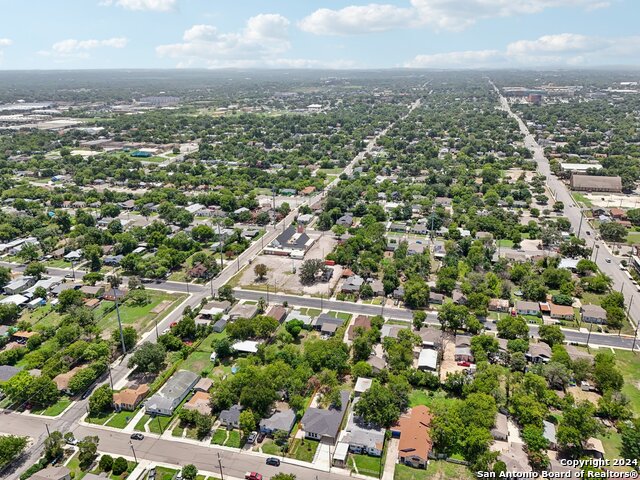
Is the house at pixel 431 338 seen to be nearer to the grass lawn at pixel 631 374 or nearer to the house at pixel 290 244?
the grass lawn at pixel 631 374

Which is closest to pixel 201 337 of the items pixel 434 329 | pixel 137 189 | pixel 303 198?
pixel 434 329

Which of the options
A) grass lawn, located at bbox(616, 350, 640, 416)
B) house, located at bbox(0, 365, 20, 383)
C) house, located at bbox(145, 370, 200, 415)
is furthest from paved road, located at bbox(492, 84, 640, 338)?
house, located at bbox(0, 365, 20, 383)

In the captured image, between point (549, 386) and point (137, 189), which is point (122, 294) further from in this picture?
point (137, 189)

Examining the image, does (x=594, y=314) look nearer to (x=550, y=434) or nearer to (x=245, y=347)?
(x=550, y=434)

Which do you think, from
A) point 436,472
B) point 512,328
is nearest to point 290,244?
point 512,328

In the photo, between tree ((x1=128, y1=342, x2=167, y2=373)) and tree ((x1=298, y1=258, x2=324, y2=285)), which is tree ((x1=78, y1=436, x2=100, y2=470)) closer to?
tree ((x1=128, y1=342, x2=167, y2=373))

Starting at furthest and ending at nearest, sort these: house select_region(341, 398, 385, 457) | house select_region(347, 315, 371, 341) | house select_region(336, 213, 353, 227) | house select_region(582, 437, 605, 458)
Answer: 1. house select_region(336, 213, 353, 227)
2. house select_region(347, 315, 371, 341)
3. house select_region(341, 398, 385, 457)
4. house select_region(582, 437, 605, 458)
